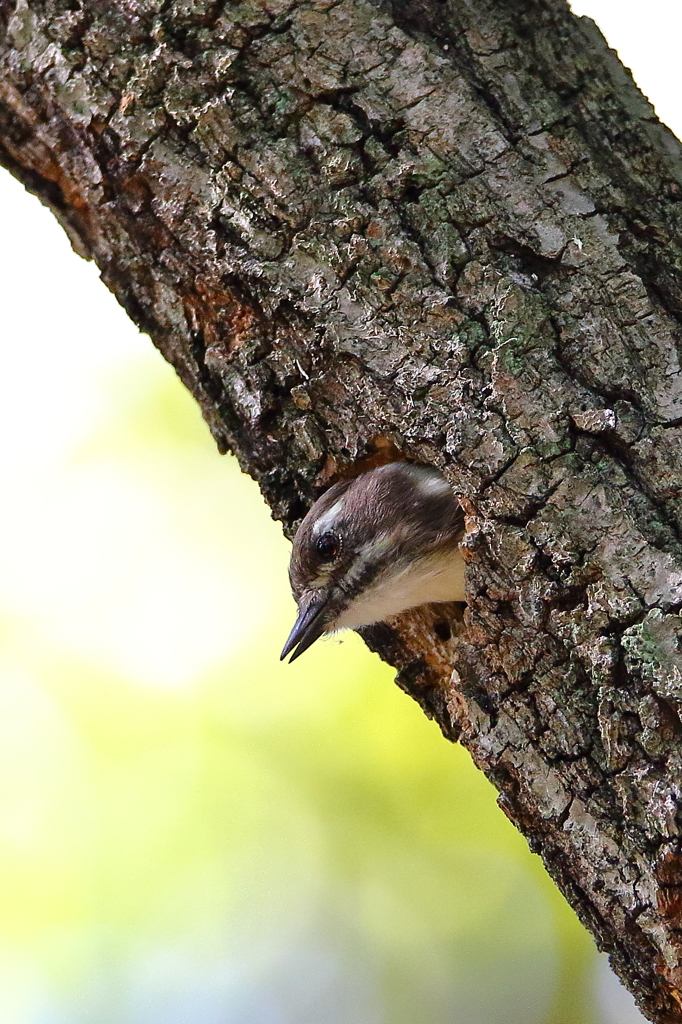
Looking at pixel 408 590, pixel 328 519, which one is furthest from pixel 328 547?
pixel 408 590

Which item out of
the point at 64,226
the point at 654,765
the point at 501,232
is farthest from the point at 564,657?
the point at 64,226

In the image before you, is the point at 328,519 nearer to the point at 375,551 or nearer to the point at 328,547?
the point at 328,547

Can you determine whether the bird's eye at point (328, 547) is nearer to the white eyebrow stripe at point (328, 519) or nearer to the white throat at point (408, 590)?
the white eyebrow stripe at point (328, 519)

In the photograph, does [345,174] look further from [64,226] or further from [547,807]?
[547,807]

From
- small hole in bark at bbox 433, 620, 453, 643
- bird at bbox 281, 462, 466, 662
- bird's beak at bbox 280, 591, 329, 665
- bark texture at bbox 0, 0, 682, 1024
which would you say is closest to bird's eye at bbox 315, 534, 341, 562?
bird at bbox 281, 462, 466, 662

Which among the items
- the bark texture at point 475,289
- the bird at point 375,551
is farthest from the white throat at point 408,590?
the bark texture at point 475,289
